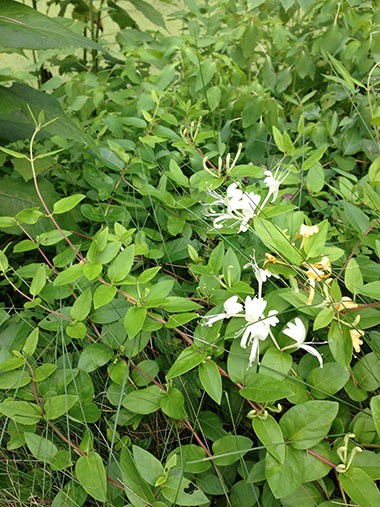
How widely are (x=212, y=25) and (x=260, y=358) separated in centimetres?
100

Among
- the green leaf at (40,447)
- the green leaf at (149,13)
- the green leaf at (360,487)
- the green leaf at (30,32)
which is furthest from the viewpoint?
the green leaf at (149,13)

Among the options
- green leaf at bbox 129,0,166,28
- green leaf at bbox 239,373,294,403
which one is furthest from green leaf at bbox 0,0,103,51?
green leaf at bbox 129,0,166,28

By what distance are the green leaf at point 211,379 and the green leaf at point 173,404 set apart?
0.13 ft

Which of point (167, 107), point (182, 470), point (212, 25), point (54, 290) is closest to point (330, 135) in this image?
point (167, 107)

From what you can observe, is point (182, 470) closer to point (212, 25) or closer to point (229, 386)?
point (229, 386)

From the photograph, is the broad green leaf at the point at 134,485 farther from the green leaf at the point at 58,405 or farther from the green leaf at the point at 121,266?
the green leaf at the point at 121,266

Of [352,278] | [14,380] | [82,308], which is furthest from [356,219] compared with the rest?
[14,380]

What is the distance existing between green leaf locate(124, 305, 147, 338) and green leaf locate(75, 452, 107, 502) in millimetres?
136

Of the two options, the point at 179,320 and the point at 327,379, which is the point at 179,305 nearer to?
the point at 179,320

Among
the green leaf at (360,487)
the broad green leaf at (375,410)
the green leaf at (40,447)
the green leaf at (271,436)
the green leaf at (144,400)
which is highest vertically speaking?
the broad green leaf at (375,410)

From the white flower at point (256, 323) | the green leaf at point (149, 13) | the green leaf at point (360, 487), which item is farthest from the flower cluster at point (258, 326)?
the green leaf at point (149, 13)

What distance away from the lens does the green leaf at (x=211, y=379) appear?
24.2 inches

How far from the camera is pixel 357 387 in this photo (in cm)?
65

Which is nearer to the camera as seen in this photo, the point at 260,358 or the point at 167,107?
the point at 260,358
